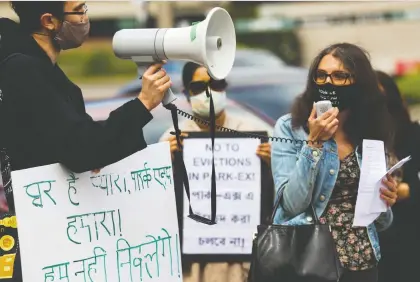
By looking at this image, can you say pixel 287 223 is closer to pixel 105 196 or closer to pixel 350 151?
pixel 350 151

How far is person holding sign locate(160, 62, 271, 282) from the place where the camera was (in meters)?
3.82

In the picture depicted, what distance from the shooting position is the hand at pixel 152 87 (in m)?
2.29

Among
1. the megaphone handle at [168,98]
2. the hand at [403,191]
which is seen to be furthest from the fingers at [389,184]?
the megaphone handle at [168,98]

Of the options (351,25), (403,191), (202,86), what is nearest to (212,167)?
(202,86)

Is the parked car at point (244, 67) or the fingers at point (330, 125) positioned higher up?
the parked car at point (244, 67)

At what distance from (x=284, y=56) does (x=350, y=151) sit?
44.9ft

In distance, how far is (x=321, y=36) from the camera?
16703 mm

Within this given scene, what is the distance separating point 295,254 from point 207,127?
1315 millimetres

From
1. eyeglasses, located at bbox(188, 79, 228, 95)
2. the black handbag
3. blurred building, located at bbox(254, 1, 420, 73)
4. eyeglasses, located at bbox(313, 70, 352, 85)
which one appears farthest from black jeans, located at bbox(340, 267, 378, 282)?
blurred building, located at bbox(254, 1, 420, 73)

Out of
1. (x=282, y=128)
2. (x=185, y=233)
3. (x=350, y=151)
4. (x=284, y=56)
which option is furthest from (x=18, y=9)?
(x=284, y=56)

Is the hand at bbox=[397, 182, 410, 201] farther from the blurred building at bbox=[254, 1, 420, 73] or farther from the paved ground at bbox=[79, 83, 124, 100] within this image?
the blurred building at bbox=[254, 1, 420, 73]

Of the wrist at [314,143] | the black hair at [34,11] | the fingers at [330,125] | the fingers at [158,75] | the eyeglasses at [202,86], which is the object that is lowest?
the wrist at [314,143]

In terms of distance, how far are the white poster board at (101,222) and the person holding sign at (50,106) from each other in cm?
11

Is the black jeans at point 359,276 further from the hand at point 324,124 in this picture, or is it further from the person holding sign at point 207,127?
the person holding sign at point 207,127
